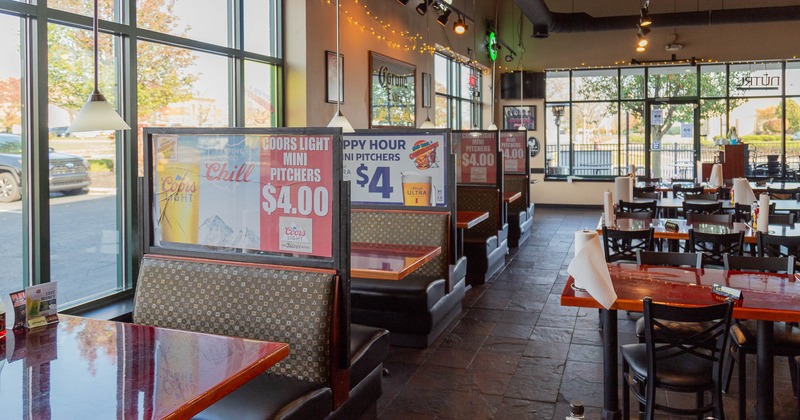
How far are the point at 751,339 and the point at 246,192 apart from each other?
2.93 meters

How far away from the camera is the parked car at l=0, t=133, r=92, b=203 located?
4.33 metres

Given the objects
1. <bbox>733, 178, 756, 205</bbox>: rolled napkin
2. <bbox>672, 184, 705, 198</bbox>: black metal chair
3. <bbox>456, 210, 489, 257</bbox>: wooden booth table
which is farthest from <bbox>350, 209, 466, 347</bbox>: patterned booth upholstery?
<bbox>672, 184, 705, 198</bbox>: black metal chair

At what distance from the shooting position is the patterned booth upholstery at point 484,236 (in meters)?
7.71

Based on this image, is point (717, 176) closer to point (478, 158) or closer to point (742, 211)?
point (742, 211)

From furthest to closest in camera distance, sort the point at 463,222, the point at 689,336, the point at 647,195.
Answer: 1. the point at 647,195
2. the point at 463,222
3. the point at 689,336

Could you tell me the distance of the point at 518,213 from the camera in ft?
33.9

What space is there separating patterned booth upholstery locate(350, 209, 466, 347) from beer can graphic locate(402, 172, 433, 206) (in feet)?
0.33

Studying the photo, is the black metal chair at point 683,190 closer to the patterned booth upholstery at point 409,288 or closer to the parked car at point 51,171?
the patterned booth upholstery at point 409,288

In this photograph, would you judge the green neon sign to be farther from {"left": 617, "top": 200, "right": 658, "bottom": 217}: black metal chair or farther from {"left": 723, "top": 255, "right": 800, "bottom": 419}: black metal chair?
{"left": 723, "top": 255, "right": 800, "bottom": 419}: black metal chair

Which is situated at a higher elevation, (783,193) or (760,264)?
(783,193)

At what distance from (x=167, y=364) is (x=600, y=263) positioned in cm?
222

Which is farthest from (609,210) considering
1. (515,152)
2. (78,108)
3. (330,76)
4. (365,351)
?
(515,152)

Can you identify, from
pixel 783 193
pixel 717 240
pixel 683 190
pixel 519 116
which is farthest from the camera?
pixel 519 116

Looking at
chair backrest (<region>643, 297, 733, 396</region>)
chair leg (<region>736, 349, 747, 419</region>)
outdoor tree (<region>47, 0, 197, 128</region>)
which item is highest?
outdoor tree (<region>47, 0, 197, 128</region>)
